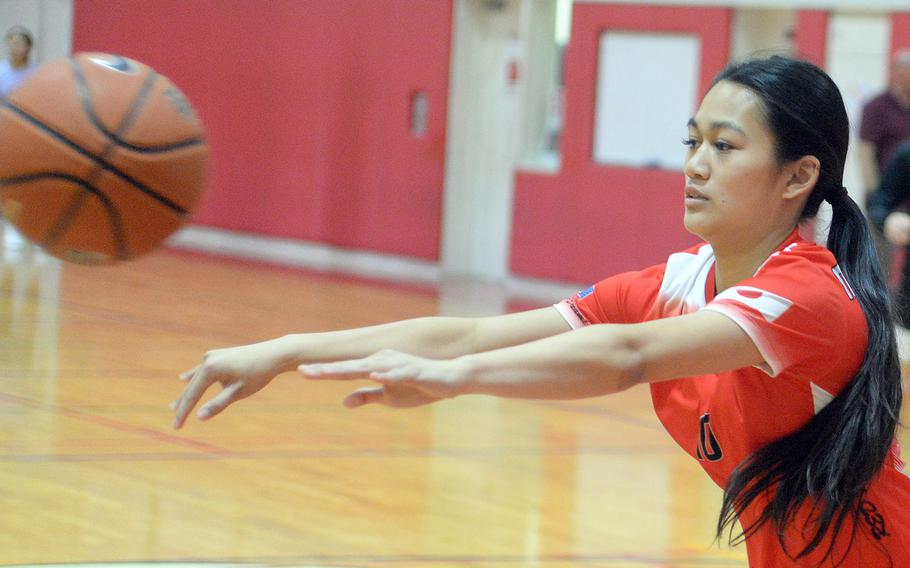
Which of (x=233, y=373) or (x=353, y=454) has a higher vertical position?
(x=233, y=373)

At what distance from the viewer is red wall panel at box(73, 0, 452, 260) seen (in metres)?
10.9

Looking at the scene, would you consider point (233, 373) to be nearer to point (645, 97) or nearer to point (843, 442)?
point (843, 442)

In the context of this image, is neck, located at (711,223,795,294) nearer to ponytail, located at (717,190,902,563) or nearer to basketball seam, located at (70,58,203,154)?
ponytail, located at (717,190,902,563)

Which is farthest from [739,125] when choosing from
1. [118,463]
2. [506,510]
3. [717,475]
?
[118,463]

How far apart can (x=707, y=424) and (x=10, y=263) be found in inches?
343

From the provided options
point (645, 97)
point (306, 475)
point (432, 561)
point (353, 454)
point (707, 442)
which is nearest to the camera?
point (707, 442)

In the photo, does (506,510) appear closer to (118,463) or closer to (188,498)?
(188,498)

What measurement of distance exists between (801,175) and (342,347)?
766 millimetres

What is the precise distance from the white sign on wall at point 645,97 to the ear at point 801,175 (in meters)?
7.47

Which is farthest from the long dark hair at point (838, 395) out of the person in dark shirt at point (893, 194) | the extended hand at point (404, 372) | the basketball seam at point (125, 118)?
the person in dark shirt at point (893, 194)

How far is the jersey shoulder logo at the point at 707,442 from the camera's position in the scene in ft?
7.23

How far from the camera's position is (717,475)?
2.32 meters

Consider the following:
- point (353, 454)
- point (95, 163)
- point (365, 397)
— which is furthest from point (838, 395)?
point (353, 454)

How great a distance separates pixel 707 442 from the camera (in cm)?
222
